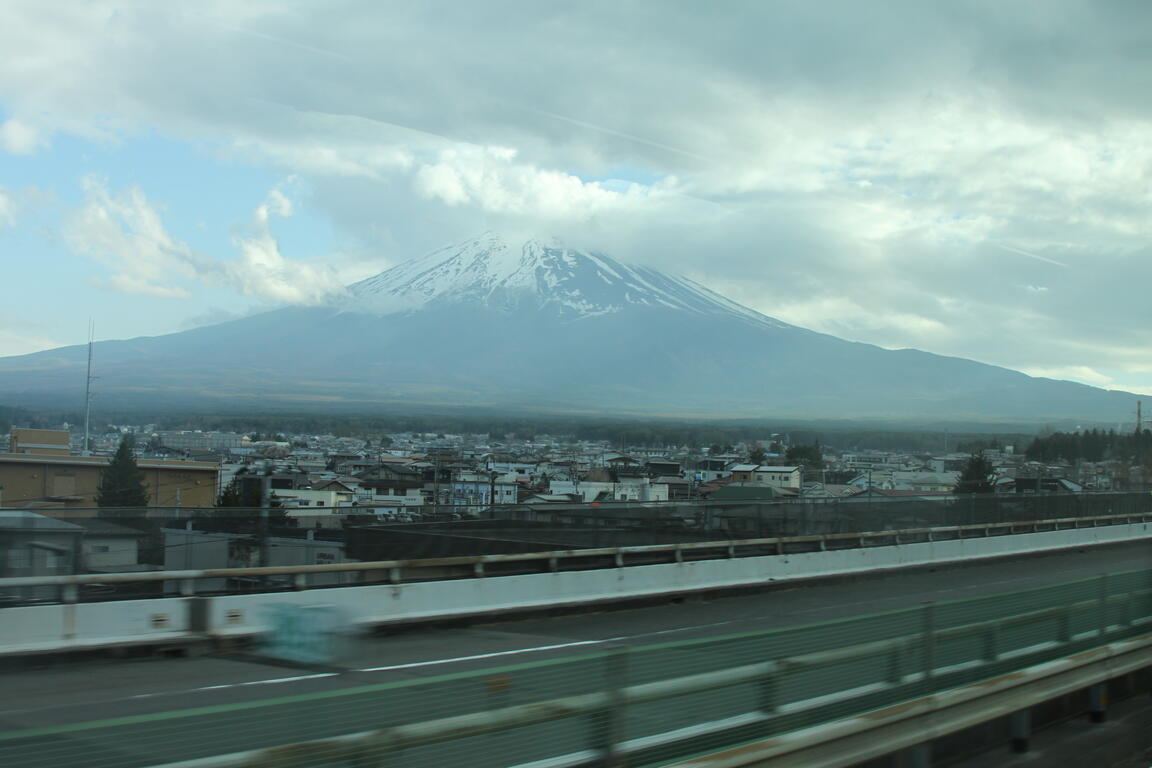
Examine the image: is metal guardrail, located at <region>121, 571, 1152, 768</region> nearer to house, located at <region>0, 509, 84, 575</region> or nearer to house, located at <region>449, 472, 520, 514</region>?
house, located at <region>0, 509, 84, 575</region>

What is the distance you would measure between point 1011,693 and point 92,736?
23.2 feet

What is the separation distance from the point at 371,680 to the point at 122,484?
1343 cm

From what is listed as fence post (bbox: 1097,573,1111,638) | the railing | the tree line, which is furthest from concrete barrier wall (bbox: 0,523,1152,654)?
the tree line

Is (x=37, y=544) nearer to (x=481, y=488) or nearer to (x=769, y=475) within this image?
(x=481, y=488)

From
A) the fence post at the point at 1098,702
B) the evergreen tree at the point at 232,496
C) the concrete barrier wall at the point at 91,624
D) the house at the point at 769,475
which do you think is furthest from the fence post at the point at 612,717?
the house at the point at 769,475

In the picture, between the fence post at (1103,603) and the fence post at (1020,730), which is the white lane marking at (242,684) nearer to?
the fence post at (1020,730)

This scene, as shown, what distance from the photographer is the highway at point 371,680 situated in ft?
13.3

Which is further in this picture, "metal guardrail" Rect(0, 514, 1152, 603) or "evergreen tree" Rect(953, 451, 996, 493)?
"evergreen tree" Rect(953, 451, 996, 493)

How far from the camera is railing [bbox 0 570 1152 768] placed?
4.16m

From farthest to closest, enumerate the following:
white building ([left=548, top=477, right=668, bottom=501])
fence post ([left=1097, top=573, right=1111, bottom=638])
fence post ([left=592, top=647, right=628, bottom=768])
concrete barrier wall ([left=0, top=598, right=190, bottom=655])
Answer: white building ([left=548, top=477, right=668, bottom=501]) < concrete barrier wall ([left=0, top=598, right=190, bottom=655]) < fence post ([left=1097, top=573, right=1111, bottom=638]) < fence post ([left=592, top=647, right=628, bottom=768])

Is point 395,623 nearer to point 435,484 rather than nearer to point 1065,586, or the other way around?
point 1065,586

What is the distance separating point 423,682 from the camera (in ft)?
15.8

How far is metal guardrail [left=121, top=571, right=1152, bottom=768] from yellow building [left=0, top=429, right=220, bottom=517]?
38.1ft

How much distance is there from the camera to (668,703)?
234 inches
